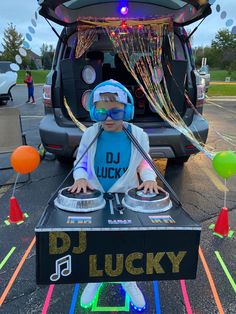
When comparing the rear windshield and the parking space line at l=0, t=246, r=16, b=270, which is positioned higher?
the rear windshield

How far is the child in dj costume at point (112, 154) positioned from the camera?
2.06 metres

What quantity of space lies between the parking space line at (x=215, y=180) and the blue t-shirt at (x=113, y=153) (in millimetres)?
2311

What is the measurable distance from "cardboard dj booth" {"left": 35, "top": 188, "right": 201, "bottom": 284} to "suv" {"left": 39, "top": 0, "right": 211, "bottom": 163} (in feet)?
7.04

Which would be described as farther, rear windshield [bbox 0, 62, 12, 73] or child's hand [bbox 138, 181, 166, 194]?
rear windshield [bbox 0, 62, 12, 73]

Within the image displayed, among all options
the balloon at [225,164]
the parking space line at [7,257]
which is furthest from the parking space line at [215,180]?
the parking space line at [7,257]

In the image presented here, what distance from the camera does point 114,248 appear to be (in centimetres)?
160

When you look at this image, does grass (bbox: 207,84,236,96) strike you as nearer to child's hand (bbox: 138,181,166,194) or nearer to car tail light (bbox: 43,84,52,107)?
car tail light (bbox: 43,84,52,107)

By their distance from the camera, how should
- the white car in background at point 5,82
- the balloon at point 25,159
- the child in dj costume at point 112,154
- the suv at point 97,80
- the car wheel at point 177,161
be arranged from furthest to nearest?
the white car in background at point 5,82 → the car wheel at point 177,161 → the suv at point 97,80 → the balloon at point 25,159 → the child in dj costume at point 112,154

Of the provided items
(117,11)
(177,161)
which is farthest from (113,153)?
(177,161)

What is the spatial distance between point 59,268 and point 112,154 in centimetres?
82

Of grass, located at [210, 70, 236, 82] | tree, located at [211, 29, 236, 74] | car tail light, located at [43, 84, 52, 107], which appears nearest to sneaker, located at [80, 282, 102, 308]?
car tail light, located at [43, 84, 52, 107]

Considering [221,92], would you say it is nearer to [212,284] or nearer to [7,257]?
→ [212,284]

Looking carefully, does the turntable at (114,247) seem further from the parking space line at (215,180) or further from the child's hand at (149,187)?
the parking space line at (215,180)

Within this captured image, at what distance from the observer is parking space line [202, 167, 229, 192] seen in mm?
4230
